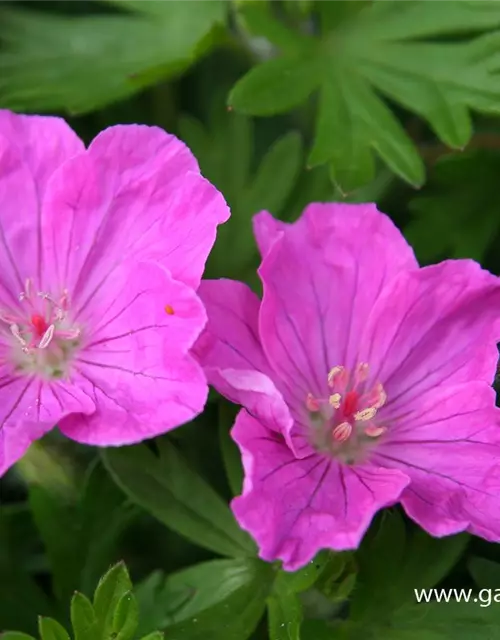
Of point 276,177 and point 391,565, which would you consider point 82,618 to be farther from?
point 276,177

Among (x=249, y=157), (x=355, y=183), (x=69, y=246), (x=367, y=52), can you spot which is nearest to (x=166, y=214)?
(x=69, y=246)

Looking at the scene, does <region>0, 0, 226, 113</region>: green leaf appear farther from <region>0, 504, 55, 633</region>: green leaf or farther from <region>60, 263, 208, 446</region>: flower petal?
<region>0, 504, 55, 633</region>: green leaf

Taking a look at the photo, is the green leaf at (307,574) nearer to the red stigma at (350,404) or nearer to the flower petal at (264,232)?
the red stigma at (350,404)

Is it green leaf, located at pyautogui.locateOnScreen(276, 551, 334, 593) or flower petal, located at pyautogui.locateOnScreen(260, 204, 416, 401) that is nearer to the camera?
green leaf, located at pyautogui.locateOnScreen(276, 551, 334, 593)

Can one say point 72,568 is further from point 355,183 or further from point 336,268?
point 355,183

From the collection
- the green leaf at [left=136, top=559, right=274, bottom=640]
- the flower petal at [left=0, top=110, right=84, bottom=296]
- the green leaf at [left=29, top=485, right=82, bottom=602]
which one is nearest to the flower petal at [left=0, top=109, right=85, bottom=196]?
the flower petal at [left=0, top=110, right=84, bottom=296]

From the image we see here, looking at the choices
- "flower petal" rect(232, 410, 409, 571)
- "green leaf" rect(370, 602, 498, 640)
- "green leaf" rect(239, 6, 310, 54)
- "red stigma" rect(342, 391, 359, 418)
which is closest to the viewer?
"flower petal" rect(232, 410, 409, 571)

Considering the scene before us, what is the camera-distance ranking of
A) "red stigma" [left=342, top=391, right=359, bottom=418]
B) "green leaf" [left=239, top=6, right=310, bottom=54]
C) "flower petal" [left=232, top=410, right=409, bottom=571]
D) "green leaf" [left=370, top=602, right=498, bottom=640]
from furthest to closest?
"green leaf" [left=239, top=6, right=310, bottom=54] < "red stigma" [left=342, top=391, right=359, bottom=418] < "green leaf" [left=370, top=602, right=498, bottom=640] < "flower petal" [left=232, top=410, right=409, bottom=571]

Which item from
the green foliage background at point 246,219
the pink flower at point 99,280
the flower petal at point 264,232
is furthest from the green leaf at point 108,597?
the flower petal at point 264,232

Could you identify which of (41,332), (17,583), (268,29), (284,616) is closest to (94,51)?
(268,29)
